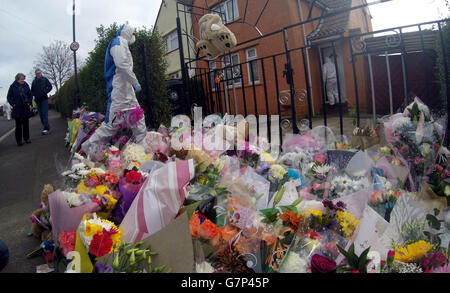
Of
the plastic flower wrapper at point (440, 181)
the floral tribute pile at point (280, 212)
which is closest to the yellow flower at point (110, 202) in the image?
the floral tribute pile at point (280, 212)

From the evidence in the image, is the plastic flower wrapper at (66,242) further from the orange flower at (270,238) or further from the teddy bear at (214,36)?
the teddy bear at (214,36)

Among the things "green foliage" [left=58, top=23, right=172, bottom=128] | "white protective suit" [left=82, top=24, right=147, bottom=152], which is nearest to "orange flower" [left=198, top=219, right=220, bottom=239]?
"white protective suit" [left=82, top=24, right=147, bottom=152]

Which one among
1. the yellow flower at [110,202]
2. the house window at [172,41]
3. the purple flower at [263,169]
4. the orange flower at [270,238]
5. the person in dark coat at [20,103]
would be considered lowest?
the orange flower at [270,238]

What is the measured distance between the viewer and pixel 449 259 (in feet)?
3.89

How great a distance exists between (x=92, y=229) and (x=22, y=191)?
2.79 metres

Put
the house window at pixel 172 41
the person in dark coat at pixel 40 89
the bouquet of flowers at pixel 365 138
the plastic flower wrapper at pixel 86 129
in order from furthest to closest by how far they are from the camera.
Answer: the house window at pixel 172 41
the person in dark coat at pixel 40 89
the plastic flower wrapper at pixel 86 129
the bouquet of flowers at pixel 365 138

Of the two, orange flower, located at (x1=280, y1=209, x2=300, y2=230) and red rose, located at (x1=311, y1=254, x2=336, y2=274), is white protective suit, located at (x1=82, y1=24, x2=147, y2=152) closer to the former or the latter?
orange flower, located at (x1=280, y1=209, x2=300, y2=230)

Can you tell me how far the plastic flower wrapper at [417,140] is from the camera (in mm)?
1946

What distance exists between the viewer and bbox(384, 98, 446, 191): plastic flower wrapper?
1.95 meters

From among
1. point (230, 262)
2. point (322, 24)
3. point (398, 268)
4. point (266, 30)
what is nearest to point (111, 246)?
point (230, 262)

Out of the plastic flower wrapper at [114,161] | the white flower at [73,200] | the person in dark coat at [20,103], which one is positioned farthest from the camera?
the person in dark coat at [20,103]

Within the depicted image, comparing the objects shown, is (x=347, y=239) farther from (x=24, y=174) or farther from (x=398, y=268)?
(x=24, y=174)

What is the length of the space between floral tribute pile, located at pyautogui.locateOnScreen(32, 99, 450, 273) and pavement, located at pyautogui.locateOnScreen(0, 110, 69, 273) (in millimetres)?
546

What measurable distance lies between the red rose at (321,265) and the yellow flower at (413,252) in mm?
352
